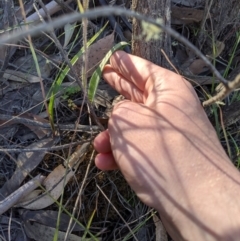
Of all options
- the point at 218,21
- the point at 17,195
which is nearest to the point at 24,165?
the point at 17,195

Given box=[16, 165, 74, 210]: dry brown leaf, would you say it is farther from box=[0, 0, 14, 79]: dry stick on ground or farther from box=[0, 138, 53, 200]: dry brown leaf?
box=[0, 0, 14, 79]: dry stick on ground

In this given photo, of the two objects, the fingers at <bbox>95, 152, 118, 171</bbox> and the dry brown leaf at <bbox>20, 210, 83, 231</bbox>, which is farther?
the dry brown leaf at <bbox>20, 210, 83, 231</bbox>

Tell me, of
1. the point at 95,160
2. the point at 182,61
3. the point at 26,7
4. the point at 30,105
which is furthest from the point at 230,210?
the point at 26,7

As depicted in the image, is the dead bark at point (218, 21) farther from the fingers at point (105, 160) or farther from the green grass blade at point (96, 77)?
the fingers at point (105, 160)

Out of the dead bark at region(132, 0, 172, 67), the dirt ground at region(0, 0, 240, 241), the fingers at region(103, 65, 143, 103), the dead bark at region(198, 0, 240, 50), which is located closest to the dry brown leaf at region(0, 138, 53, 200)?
the dirt ground at region(0, 0, 240, 241)

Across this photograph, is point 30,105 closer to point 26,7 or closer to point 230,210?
point 26,7

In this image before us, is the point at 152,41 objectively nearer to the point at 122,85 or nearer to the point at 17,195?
the point at 122,85
